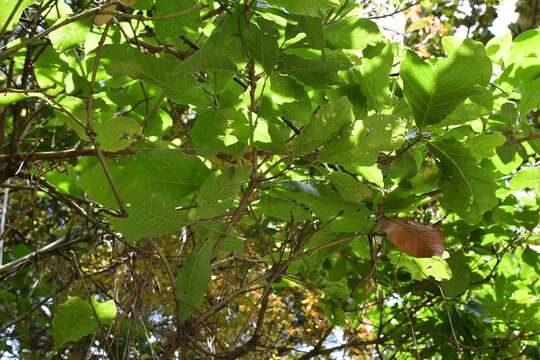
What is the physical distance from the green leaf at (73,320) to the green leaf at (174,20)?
2.01 feet

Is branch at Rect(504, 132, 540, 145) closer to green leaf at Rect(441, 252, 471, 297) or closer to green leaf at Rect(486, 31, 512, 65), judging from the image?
green leaf at Rect(486, 31, 512, 65)

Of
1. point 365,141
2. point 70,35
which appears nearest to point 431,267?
point 365,141

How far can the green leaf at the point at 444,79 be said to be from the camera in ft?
3.67

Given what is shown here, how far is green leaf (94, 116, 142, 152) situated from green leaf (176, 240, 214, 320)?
24cm

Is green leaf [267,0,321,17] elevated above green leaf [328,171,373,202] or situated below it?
above

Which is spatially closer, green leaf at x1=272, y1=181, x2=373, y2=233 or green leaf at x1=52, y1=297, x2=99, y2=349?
green leaf at x1=272, y1=181, x2=373, y2=233

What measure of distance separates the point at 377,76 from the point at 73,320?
2.86ft

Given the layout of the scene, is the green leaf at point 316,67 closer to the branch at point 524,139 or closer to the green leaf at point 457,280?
the branch at point 524,139

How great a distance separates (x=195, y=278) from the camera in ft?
4.14

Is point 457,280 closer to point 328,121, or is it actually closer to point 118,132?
A: point 328,121

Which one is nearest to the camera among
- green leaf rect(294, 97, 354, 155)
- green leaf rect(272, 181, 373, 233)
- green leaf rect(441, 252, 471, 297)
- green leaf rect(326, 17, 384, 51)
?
green leaf rect(294, 97, 354, 155)

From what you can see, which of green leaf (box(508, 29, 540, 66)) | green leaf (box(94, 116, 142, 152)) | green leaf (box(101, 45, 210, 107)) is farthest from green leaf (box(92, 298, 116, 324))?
green leaf (box(508, 29, 540, 66))

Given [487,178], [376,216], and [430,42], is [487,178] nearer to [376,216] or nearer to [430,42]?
[376,216]

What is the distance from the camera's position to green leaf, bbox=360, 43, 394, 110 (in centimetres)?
126
